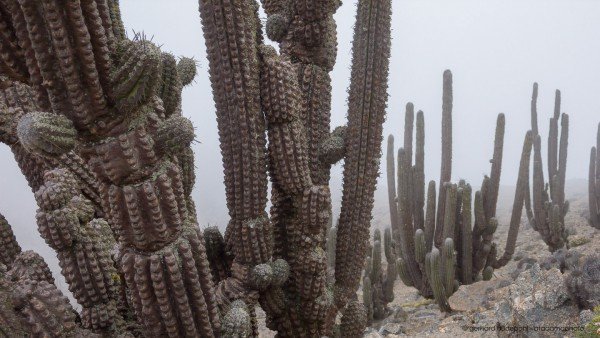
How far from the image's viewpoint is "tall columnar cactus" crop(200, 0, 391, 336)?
326cm

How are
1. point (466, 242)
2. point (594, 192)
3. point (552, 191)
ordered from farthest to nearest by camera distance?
point (594, 192)
point (552, 191)
point (466, 242)

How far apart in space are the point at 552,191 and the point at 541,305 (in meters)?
6.59

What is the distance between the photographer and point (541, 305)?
4.38m

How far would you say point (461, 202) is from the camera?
7520mm

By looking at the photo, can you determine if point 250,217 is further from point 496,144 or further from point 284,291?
point 496,144

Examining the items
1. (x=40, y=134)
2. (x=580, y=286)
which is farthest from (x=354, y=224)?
(x=40, y=134)

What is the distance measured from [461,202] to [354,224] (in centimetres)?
418

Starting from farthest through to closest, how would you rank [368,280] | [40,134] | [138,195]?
[368,280] < [138,195] < [40,134]

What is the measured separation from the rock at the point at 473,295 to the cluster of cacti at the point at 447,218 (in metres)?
0.13

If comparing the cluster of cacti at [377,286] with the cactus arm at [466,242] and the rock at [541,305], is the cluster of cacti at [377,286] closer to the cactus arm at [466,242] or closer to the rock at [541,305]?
the cactus arm at [466,242]

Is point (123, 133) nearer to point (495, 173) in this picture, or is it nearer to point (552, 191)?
point (495, 173)

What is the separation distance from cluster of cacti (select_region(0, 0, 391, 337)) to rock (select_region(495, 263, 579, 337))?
5.32 ft

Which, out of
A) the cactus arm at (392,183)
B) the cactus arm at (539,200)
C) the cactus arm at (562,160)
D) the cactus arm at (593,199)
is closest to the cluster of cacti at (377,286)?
the cactus arm at (392,183)

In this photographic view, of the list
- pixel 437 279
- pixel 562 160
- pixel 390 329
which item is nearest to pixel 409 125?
pixel 437 279
